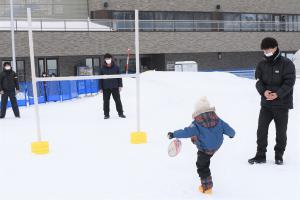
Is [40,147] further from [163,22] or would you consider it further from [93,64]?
[163,22]

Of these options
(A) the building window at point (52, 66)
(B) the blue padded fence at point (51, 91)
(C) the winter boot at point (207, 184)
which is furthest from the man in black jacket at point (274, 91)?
(A) the building window at point (52, 66)

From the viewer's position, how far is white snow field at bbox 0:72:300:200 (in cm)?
563

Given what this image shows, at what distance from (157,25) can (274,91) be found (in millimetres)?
27940

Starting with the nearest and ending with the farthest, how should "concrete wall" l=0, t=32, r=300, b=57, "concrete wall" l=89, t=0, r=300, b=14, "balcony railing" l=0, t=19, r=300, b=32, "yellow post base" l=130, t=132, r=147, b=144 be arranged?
"yellow post base" l=130, t=132, r=147, b=144 → "concrete wall" l=0, t=32, r=300, b=57 → "balcony railing" l=0, t=19, r=300, b=32 → "concrete wall" l=89, t=0, r=300, b=14

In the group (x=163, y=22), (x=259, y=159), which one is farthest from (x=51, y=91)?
(x=163, y=22)

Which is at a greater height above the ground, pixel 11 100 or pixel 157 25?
pixel 157 25

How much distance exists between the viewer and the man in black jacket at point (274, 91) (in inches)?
252

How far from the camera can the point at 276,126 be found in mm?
6711

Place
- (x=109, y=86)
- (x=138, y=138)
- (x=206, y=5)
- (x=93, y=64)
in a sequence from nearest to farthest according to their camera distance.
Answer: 1. (x=138, y=138)
2. (x=109, y=86)
3. (x=93, y=64)
4. (x=206, y=5)

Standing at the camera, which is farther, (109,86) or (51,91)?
(51,91)

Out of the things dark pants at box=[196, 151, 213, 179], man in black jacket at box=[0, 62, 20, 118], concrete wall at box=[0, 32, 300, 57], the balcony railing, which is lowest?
dark pants at box=[196, 151, 213, 179]

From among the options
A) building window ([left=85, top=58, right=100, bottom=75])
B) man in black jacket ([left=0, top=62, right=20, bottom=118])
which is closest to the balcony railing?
building window ([left=85, top=58, right=100, bottom=75])

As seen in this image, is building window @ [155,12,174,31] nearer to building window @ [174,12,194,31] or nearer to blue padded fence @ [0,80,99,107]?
building window @ [174,12,194,31]

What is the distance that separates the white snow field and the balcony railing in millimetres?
17684
